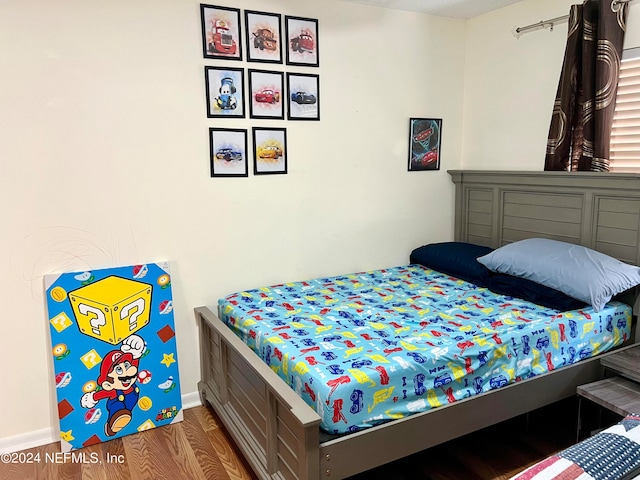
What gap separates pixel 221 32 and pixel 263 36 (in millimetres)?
253

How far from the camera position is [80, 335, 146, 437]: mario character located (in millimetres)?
2539

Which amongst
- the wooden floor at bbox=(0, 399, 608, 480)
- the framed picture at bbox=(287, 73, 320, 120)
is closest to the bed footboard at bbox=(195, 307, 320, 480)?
the wooden floor at bbox=(0, 399, 608, 480)

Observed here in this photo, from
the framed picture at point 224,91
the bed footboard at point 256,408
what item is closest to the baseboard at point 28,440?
the bed footboard at point 256,408

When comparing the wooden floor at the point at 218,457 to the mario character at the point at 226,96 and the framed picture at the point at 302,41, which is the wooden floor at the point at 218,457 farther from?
the framed picture at the point at 302,41

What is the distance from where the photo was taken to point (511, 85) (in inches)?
129

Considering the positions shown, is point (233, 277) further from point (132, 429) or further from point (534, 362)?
point (534, 362)

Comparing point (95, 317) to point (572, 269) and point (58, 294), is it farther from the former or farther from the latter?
point (572, 269)

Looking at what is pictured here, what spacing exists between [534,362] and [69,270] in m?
2.36

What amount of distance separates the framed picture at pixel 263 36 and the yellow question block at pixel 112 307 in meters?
1.48

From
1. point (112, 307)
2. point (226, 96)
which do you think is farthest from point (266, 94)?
point (112, 307)

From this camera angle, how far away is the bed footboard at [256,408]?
5.48ft

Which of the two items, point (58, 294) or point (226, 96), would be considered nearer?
point (58, 294)

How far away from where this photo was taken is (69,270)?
2.51 metres

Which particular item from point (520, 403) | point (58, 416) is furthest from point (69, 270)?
point (520, 403)
